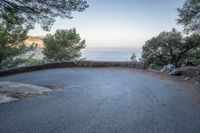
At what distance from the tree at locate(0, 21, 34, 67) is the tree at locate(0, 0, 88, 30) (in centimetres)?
1011

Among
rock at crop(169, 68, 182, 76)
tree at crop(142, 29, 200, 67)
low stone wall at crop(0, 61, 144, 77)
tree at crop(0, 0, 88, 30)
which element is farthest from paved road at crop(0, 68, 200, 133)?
tree at crop(142, 29, 200, 67)

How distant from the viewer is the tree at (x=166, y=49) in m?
18.5

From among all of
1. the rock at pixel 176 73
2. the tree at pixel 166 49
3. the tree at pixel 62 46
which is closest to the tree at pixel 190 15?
the rock at pixel 176 73

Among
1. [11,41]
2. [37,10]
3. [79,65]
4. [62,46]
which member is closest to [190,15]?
[37,10]

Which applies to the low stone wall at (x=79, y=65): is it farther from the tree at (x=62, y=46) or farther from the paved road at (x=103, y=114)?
the tree at (x=62, y=46)

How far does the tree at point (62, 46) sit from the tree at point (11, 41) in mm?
6045

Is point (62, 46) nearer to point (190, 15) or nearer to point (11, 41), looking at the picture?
point (11, 41)

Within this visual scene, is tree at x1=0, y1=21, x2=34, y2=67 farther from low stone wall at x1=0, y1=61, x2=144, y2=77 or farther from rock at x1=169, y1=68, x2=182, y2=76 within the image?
rock at x1=169, y1=68, x2=182, y2=76

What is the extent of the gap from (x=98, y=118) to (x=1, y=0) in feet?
27.0

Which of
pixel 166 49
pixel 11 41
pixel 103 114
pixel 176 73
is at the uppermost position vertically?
pixel 11 41

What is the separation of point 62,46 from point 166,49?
53.1 feet

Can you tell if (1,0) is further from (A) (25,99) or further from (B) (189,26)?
(B) (189,26)

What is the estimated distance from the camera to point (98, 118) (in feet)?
15.2

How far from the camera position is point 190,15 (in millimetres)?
10828
